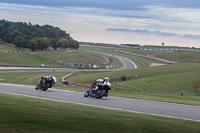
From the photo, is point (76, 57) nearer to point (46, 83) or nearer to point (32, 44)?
point (32, 44)

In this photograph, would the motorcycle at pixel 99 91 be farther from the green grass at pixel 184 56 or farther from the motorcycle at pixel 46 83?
the green grass at pixel 184 56

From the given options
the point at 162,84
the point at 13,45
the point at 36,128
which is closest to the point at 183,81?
the point at 162,84

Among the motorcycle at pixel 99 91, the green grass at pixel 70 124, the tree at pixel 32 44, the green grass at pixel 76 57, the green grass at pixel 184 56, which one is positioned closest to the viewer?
the green grass at pixel 70 124

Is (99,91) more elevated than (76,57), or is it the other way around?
(99,91)

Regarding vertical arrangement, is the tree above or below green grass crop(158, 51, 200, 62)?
above

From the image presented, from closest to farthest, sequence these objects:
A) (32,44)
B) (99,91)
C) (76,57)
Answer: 1. (99,91)
2. (32,44)
3. (76,57)

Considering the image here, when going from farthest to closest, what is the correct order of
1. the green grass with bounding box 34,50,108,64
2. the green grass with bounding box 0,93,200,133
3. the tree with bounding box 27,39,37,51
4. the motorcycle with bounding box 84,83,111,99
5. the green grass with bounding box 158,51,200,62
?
the green grass with bounding box 158,51,200,62
the tree with bounding box 27,39,37,51
the green grass with bounding box 34,50,108,64
the motorcycle with bounding box 84,83,111,99
the green grass with bounding box 0,93,200,133

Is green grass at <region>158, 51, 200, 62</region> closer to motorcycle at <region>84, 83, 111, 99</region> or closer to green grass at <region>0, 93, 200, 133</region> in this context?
motorcycle at <region>84, 83, 111, 99</region>

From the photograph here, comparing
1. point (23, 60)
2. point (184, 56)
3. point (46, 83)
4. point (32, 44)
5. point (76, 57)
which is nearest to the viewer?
point (46, 83)

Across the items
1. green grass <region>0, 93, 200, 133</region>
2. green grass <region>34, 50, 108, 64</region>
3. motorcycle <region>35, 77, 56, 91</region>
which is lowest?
green grass <region>34, 50, 108, 64</region>

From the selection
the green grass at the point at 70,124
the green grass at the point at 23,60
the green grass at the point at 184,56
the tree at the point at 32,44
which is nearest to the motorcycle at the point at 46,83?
the green grass at the point at 70,124

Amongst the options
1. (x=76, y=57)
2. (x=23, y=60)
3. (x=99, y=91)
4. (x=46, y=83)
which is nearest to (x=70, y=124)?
(x=99, y=91)

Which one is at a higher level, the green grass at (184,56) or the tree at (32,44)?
the tree at (32,44)

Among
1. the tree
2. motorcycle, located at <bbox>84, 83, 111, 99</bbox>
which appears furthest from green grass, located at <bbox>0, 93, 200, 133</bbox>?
the tree
